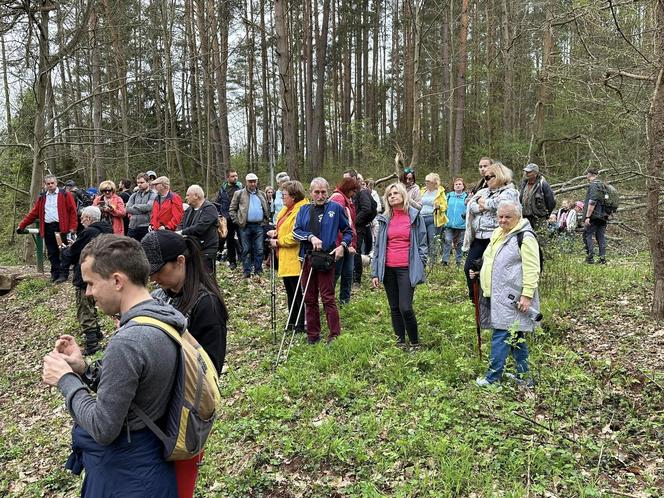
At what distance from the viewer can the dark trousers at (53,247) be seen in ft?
33.5

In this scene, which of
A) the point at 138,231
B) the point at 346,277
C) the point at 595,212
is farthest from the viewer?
the point at 595,212

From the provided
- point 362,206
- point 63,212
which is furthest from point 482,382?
point 63,212

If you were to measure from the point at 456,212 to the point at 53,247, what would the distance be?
8548 millimetres

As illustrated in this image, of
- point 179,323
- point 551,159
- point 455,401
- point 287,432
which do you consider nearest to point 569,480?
point 455,401

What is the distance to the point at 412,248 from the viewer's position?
5.73 m

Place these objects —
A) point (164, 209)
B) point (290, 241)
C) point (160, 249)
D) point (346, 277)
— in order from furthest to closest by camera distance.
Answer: point (164, 209) < point (346, 277) < point (290, 241) < point (160, 249)

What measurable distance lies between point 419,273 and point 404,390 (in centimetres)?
138

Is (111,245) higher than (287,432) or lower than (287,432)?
higher

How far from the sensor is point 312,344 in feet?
20.9

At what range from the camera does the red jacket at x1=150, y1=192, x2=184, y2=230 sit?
863 centimetres

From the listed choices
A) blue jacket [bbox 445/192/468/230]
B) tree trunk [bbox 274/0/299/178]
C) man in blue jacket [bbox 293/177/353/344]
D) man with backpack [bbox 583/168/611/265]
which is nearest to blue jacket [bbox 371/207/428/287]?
man in blue jacket [bbox 293/177/353/344]

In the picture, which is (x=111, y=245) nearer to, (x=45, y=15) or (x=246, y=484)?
(x=246, y=484)

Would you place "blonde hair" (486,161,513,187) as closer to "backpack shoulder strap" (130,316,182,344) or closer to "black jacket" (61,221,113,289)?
"backpack shoulder strap" (130,316,182,344)

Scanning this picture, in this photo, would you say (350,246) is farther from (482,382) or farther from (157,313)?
(157,313)
